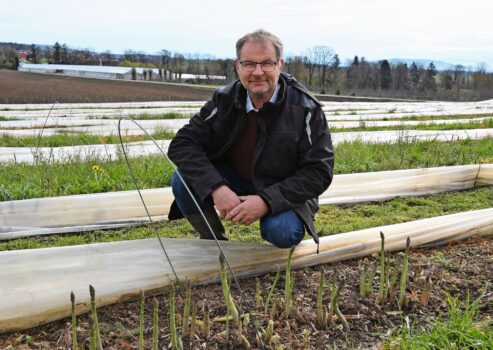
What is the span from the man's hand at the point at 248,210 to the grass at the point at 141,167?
5.83ft

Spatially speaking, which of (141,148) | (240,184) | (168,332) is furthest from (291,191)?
(141,148)

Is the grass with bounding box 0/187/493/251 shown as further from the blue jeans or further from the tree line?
the tree line

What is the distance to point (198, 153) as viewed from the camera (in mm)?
2494

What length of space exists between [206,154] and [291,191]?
54 cm

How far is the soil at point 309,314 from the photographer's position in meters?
2.02

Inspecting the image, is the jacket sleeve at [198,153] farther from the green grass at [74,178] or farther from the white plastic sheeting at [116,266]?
the green grass at [74,178]

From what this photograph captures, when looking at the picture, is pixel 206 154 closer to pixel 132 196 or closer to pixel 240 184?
pixel 240 184

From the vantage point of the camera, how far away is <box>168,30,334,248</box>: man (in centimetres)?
232

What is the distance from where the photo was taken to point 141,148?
5.79 meters

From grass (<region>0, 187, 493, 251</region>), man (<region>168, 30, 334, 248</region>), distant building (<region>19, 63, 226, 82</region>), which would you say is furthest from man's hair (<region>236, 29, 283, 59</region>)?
distant building (<region>19, 63, 226, 82</region>)

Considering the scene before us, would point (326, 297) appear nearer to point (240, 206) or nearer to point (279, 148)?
point (240, 206)

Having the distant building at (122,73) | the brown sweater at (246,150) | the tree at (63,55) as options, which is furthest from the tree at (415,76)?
the tree at (63,55)

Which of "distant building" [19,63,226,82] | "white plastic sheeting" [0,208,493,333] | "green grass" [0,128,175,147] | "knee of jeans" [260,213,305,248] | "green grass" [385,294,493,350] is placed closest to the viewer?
"green grass" [385,294,493,350]

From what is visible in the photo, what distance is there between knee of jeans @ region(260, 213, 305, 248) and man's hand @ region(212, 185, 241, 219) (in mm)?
214
